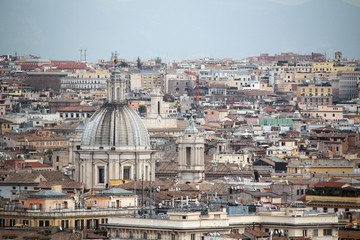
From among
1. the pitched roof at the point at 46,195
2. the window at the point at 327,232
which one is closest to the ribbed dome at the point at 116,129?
the pitched roof at the point at 46,195

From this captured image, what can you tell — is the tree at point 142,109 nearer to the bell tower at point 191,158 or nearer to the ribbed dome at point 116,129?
the bell tower at point 191,158

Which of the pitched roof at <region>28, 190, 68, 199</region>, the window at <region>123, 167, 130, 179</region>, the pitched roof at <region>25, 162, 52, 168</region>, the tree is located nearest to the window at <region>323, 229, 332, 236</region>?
the pitched roof at <region>28, 190, 68, 199</region>

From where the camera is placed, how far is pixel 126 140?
98.2m

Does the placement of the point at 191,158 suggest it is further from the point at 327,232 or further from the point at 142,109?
the point at 142,109

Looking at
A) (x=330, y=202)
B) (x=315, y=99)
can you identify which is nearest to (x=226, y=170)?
(x=330, y=202)

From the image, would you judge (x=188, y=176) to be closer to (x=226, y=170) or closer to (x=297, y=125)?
(x=226, y=170)

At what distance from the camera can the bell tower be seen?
97.9 m

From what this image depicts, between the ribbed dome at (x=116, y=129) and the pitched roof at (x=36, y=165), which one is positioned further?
the pitched roof at (x=36, y=165)

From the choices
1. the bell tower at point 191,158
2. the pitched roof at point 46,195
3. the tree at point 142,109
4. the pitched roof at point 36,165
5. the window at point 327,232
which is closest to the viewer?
the window at point 327,232

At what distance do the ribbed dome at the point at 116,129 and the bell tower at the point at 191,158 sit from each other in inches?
77.3

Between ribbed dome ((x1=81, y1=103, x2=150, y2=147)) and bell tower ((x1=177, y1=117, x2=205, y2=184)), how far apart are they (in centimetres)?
196

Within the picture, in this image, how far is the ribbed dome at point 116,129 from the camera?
98.1 metres

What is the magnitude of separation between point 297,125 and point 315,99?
36.9 m

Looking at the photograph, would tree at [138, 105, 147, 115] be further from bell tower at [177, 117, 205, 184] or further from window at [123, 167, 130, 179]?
window at [123, 167, 130, 179]
